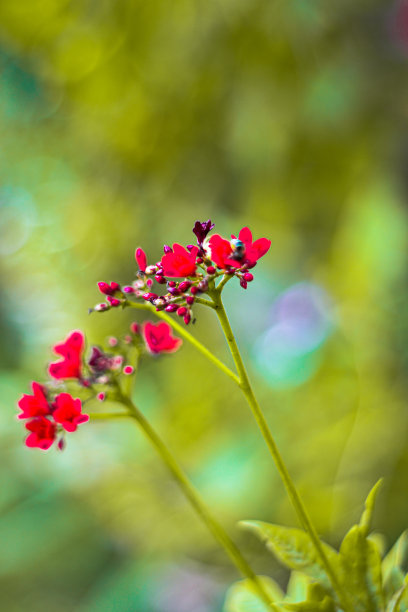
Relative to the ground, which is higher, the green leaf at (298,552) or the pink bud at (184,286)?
the pink bud at (184,286)

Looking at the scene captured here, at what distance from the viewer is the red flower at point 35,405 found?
27 centimetres

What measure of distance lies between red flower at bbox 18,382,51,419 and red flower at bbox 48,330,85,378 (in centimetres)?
3

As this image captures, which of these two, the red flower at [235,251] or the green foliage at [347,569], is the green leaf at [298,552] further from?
the red flower at [235,251]

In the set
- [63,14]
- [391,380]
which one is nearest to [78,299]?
[63,14]

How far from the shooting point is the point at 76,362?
305 millimetres

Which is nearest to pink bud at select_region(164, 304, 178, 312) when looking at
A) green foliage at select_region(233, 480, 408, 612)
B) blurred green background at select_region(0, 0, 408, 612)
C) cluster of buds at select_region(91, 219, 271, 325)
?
cluster of buds at select_region(91, 219, 271, 325)

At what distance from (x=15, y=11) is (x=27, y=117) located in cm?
28

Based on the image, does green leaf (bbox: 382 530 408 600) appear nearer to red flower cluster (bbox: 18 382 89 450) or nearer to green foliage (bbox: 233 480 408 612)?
green foliage (bbox: 233 480 408 612)

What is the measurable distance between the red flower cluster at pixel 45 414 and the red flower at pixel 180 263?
0.07 m

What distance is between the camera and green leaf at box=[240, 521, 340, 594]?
0.28 metres

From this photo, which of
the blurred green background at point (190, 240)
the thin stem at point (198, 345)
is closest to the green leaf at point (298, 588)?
the thin stem at point (198, 345)

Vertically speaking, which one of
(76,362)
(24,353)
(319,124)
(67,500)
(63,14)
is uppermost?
(63,14)

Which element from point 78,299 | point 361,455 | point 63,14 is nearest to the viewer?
point 361,455

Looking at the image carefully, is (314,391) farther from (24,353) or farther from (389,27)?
(24,353)
